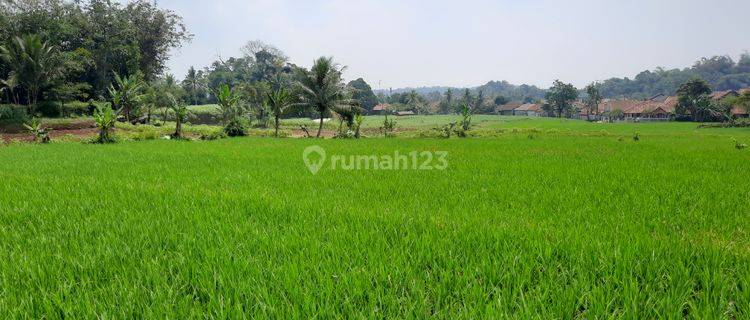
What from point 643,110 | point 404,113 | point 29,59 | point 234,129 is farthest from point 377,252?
point 404,113

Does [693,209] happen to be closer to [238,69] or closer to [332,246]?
[332,246]

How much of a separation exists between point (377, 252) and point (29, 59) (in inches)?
1010

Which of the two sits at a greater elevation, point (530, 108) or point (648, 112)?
point (530, 108)

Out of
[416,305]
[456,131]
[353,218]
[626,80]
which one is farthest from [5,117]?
[626,80]

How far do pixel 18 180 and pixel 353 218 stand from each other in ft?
17.7

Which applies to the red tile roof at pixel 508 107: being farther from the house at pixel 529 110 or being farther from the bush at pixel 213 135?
the bush at pixel 213 135

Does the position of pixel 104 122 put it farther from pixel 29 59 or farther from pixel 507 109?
pixel 507 109

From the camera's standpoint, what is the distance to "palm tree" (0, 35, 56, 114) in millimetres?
20156

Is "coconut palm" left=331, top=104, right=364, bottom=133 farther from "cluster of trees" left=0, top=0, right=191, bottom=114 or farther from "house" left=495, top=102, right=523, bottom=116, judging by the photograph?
"house" left=495, top=102, right=523, bottom=116

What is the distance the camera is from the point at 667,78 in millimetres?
115938

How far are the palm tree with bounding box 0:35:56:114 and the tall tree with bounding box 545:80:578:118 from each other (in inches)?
2510

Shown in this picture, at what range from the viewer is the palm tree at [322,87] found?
20.7m

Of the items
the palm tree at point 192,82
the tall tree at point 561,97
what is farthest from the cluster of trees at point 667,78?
the palm tree at point 192,82

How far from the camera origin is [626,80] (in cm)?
12719
